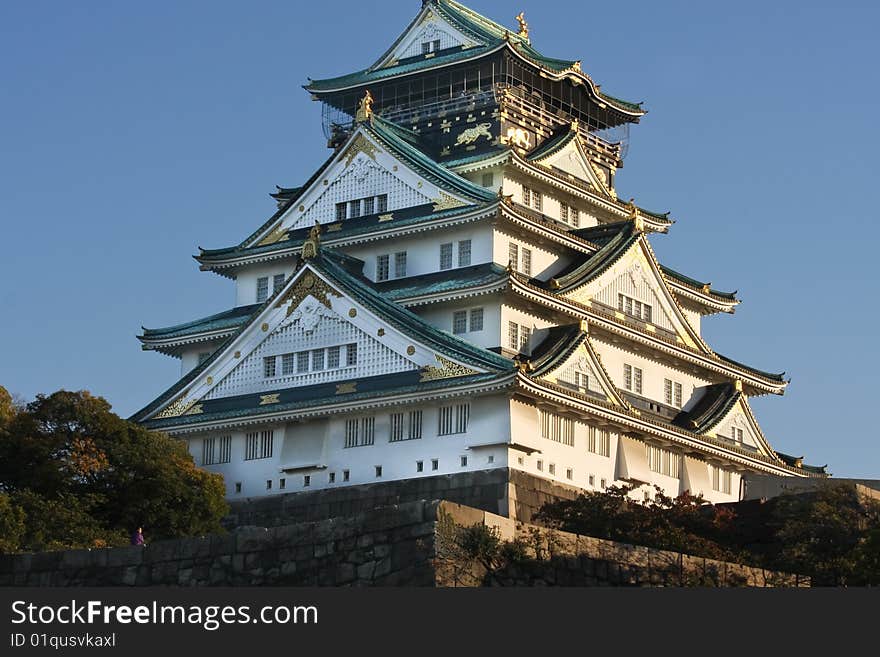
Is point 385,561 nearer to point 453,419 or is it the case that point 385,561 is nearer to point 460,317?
point 453,419

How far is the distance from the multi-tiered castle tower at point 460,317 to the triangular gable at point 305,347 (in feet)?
0.27

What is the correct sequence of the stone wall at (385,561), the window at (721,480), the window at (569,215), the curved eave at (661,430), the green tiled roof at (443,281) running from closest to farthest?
the stone wall at (385,561) → the curved eave at (661,430) → the green tiled roof at (443,281) → the window at (721,480) → the window at (569,215)

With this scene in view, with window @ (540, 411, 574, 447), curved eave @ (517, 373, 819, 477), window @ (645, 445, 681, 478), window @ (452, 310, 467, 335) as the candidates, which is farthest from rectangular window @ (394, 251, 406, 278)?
window @ (645, 445, 681, 478)

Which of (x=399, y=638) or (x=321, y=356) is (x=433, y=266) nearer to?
(x=321, y=356)

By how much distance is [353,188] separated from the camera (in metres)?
78.2

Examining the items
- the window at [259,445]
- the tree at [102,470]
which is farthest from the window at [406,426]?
the tree at [102,470]

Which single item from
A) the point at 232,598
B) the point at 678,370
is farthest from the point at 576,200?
the point at 232,598

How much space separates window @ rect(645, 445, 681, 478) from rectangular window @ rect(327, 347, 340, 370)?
Result: 12138mm

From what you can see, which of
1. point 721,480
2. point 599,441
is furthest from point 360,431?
point 721,480

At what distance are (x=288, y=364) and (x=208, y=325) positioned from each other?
7561 mm

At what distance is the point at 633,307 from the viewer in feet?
251

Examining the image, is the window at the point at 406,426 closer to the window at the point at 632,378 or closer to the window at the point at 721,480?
the window at the point at 632,378

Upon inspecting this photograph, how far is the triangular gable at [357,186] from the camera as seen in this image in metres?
76.2

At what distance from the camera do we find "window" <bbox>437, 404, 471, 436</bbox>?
67.1m
